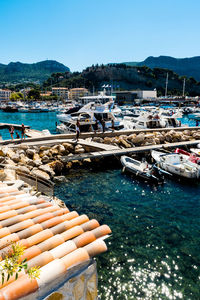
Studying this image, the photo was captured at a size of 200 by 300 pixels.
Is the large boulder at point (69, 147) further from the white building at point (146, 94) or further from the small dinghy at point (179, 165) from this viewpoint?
the white building at point (146, 94)

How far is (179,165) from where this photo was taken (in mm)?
15680

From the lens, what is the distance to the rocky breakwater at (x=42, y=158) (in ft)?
46.7

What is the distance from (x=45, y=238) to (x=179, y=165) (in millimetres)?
13930

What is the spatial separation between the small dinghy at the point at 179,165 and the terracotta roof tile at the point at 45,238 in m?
12.0

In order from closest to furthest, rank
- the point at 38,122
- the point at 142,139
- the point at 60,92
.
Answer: the point at 142,139, the point at 38,122, the point at 60,92

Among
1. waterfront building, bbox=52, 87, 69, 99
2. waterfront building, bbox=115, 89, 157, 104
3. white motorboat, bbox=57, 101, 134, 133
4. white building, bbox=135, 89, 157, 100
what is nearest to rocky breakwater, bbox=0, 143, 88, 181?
white motorboat, bbox=57, 101, 134, 133

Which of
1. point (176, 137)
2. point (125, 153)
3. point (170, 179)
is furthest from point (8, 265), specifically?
point (176, 137)

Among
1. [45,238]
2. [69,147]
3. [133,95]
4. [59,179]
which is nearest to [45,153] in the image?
[69,147]

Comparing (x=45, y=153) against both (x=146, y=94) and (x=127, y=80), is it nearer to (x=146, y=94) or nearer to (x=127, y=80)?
(x=146, y=94)

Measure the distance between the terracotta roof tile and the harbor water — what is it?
365cm

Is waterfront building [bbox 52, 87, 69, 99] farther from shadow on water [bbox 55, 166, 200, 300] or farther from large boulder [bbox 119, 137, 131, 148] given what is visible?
shadow on water [bbox 55, 166, 200, 300]

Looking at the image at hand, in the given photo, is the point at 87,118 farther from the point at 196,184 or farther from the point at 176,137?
the point at 196,184

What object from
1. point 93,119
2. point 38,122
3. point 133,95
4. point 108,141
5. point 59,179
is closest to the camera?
point 59,179

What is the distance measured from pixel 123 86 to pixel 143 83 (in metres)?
18.4
